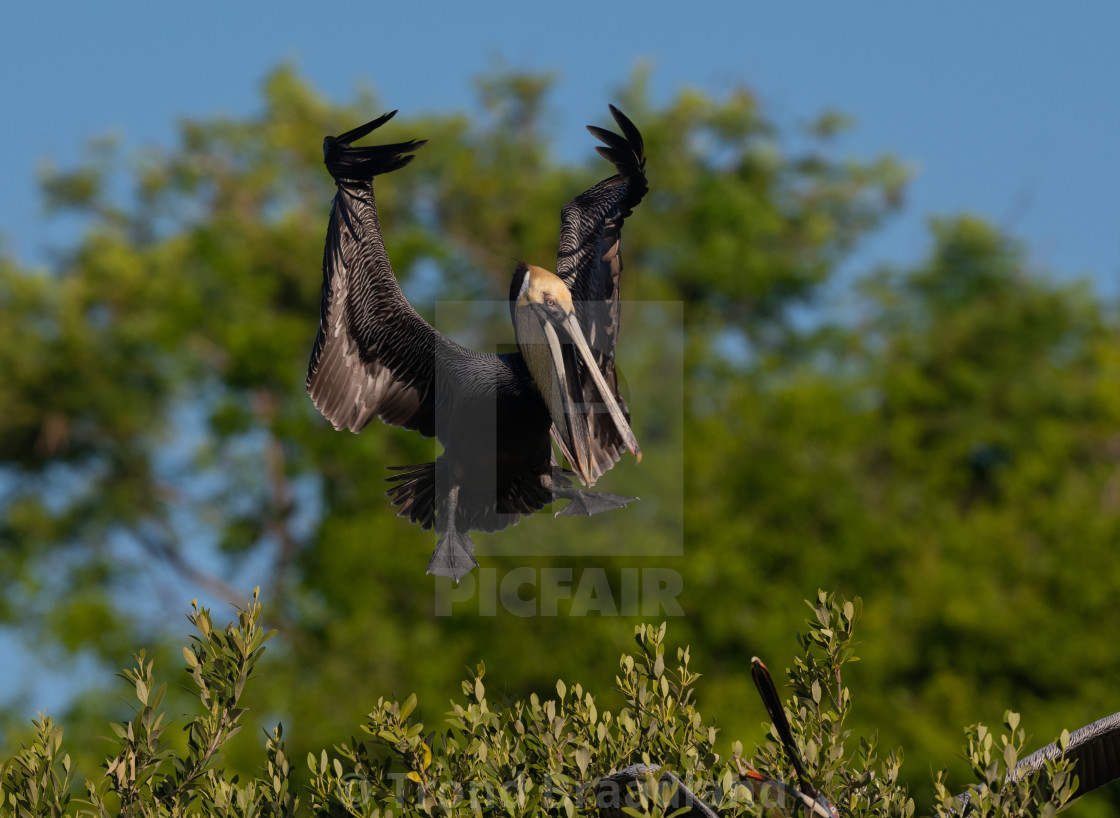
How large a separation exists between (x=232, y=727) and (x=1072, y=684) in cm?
1984

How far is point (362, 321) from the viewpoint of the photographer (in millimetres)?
5418

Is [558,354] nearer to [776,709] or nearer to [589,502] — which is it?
[589,502]

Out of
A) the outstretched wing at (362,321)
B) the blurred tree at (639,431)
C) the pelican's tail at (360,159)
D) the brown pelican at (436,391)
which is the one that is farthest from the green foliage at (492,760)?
the blurred tree at (639,431)

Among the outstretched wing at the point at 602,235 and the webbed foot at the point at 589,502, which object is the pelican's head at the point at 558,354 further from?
the outstretched wing at the point at 602,235

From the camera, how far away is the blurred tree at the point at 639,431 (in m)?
23.5

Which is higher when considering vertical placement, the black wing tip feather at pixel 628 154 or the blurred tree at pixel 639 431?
the blurred tree at pixel 639 431

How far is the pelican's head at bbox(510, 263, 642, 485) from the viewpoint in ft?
15.5

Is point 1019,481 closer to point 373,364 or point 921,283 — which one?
point 921,283

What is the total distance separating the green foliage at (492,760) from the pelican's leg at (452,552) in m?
A: 0.45

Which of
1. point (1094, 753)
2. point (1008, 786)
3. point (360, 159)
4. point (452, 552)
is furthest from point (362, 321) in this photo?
point (1094, 753)

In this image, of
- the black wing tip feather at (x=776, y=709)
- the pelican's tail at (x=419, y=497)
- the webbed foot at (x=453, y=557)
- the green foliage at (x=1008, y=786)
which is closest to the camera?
the black wing tip feather at (x=776, y=709)

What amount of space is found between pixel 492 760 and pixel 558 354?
1.52 metres

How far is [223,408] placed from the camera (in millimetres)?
28188

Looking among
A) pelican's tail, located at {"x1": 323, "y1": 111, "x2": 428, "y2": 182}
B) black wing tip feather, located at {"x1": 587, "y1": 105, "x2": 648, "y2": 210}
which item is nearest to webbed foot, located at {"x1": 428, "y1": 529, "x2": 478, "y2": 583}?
pelican's tail, located at {"x1": 323, "y1": 111, "x2": 428, "y2": 182}
